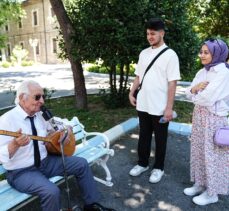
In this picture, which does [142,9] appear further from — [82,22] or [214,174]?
[214,174]

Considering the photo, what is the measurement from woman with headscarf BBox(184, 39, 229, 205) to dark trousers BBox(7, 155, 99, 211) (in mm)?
1299

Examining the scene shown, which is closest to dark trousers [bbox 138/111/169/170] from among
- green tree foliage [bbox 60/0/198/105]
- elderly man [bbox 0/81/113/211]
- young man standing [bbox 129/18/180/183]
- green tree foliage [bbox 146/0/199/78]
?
young man standing [bbox 129/18/180/183]

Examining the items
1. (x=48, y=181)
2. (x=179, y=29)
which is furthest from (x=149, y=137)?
(x=179, y=29)

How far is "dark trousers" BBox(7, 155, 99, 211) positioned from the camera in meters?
3.08

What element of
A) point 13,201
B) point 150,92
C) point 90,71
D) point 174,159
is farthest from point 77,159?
point 90,71

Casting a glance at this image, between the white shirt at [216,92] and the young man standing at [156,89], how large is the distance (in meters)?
0.43

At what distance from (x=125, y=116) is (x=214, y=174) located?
4044mm

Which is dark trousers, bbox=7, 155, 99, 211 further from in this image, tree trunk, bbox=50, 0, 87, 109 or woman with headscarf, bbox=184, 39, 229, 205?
tree trunk, bbox=50, 0, 87, 109

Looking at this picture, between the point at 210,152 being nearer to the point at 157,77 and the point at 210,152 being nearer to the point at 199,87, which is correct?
the point at 199,87

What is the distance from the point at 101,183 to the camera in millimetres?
4402

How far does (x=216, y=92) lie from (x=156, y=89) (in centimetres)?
84

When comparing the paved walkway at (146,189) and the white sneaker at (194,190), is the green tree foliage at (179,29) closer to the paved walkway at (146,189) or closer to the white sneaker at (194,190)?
the paved walkway at (146,189)

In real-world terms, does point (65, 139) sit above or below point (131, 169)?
above

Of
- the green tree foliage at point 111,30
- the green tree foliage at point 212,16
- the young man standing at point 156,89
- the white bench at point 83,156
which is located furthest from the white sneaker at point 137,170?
the green tree foliage at point 212,16
